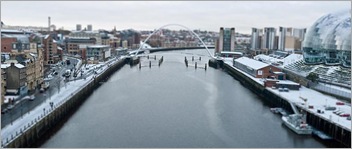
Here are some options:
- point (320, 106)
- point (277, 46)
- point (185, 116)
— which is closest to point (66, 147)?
point (185, 116)

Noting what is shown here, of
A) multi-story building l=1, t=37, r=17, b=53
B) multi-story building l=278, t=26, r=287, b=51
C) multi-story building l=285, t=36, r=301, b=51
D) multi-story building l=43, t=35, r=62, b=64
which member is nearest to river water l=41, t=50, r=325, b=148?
multi-story building l=1, t=37, r=17, b=53

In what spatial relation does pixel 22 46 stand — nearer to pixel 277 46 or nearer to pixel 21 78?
pixel 21 78

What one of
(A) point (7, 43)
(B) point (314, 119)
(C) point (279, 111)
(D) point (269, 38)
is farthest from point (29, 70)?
(D) point (269, 38)

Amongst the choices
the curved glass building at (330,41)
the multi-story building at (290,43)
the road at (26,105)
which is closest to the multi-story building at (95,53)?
the road at (26,105)

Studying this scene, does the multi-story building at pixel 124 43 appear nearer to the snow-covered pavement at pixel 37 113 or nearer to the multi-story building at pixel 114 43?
the multi-story building at pixel 114 43

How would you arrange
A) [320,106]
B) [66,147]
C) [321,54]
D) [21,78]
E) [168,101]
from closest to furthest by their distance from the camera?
[66,147], [320,106], [21,78], [168,101], [321,54]

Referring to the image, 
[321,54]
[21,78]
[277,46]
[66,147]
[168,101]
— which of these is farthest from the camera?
[277,46]
